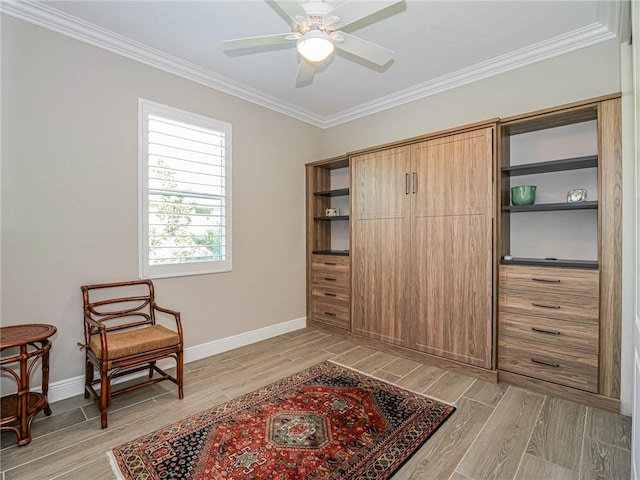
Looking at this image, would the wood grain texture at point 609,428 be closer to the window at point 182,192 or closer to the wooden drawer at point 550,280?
the wooden drawer at point 550,280

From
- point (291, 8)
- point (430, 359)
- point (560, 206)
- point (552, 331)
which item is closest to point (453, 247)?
point (560, 206)

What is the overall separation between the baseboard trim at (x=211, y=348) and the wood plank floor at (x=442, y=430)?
3.3 inches

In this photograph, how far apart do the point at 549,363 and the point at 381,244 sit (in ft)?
5.70

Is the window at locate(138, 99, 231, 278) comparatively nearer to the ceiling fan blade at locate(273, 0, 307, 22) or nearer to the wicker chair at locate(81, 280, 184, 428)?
the wicker chair at locate(81, 280, 184, 428)

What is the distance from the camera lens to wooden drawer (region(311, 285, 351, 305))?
388cm

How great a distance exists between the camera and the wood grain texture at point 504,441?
173 cm

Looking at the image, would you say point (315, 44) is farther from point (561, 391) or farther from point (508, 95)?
point (561, 391)

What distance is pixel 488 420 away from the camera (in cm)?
218

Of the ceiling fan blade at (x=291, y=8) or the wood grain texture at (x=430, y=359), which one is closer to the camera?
the ceiling fan blade at (x=291, y=8)

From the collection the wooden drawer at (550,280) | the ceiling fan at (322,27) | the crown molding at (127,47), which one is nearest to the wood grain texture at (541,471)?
the wooden drawer at (550,280)

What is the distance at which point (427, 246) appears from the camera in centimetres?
311

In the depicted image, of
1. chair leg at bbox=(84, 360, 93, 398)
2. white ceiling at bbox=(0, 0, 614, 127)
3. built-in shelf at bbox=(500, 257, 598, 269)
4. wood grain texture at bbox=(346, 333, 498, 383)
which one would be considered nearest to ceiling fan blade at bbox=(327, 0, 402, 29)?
white ceiling at bbox=(0, 0, 614, 127)

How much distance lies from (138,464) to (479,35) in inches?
150

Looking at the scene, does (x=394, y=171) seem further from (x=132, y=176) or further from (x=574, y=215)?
(x=132, y=176)
